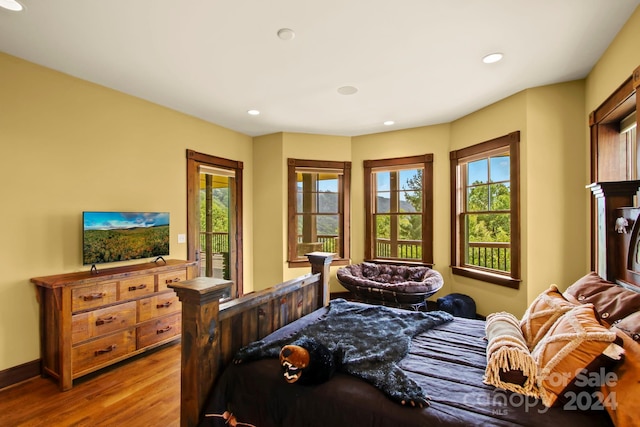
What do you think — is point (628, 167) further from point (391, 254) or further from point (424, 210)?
point (391, 254)

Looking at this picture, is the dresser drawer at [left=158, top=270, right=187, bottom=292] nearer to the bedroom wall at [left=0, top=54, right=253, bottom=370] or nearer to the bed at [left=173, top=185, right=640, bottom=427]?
the bedroom wall at [left=0, top=54, right=253, bottom=370]

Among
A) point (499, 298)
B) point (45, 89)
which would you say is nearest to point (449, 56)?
point (499, 298)

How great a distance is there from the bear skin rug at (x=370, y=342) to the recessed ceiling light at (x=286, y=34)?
2.15 meters

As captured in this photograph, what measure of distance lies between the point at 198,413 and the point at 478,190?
4.00 metres

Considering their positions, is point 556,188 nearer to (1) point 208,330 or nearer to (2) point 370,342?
(2) point 370,342

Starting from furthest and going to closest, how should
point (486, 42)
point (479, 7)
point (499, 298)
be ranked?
point (499, 298) < point (486, 42) < point (479, 7)

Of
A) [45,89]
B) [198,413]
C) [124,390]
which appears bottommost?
[124,390]

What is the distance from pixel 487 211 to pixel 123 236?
4270mm

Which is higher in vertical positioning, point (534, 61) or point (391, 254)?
point (534, 61)

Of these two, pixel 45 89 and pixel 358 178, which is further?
pixel 358 178

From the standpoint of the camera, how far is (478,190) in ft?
13.6

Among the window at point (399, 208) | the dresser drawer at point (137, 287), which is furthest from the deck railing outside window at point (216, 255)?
the window at point (399, 208)

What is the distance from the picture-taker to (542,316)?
1733 mm

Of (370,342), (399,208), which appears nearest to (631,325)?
(370,342)
